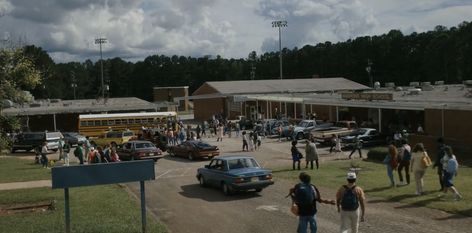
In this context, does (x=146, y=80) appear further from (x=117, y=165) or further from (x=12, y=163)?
(x=117, y=165)

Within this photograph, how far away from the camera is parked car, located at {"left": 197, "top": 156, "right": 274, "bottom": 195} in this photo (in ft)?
61.5

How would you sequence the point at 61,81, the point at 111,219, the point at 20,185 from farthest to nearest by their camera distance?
the point at 61,81
the point at 20,185
the point at 111,219

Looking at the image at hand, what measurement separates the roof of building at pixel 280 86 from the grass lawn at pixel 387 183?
4179 cm

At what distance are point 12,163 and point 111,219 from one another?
21.0 m

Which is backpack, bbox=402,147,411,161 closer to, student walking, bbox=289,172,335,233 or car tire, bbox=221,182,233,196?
car tire, bbox=221,182,233,196

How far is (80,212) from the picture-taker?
15.9 meters

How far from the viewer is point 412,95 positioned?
43.6m

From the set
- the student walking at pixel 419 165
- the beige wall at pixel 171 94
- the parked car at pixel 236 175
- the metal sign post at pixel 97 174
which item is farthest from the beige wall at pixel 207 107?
the metal sign post at pixel 97 174

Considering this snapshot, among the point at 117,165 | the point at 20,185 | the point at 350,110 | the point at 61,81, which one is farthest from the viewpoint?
the point at 61,81

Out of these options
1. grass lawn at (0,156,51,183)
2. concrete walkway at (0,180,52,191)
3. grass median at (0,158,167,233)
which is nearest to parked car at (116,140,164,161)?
grass lawn at (0,156,51,183)

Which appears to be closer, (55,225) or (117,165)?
(117,165)

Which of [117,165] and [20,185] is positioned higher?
[117,165]

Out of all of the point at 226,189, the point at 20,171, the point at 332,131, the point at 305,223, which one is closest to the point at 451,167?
the point at 305,223

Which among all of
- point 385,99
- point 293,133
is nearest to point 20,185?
point 293,133
